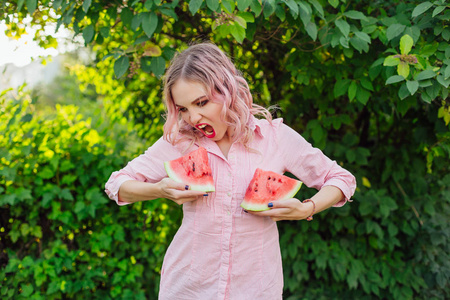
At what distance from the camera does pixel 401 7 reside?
8.92 ft

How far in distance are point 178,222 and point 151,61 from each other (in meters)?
1.75

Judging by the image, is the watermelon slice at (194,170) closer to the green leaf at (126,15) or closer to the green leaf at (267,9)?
the green leaf at (267,9)

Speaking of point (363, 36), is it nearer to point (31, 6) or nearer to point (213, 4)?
point (213, 4)

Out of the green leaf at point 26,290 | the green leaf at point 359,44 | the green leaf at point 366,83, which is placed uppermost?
the green leaf at point 359,44

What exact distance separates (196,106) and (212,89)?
4.0 inches

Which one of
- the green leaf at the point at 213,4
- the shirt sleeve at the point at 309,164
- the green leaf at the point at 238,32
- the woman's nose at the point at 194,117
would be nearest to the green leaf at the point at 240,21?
the green leaf at the point at 238,32

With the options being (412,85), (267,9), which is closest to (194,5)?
(267,9)

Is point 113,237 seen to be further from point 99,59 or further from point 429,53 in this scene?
point 429,53

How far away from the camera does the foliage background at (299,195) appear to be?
3193mm

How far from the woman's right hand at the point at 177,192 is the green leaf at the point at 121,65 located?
1067mm

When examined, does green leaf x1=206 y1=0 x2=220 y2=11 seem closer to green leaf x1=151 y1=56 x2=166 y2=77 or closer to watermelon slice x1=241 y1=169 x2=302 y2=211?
green leaf x1=151 y1=56 x2=166 y2=77

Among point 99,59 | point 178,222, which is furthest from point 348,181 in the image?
point 99,59

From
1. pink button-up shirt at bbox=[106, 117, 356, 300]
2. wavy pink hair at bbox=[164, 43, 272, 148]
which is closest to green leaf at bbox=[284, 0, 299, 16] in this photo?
wavy pink hair at bbox=[164, 43, 272, 148]

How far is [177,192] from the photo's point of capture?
173cm
